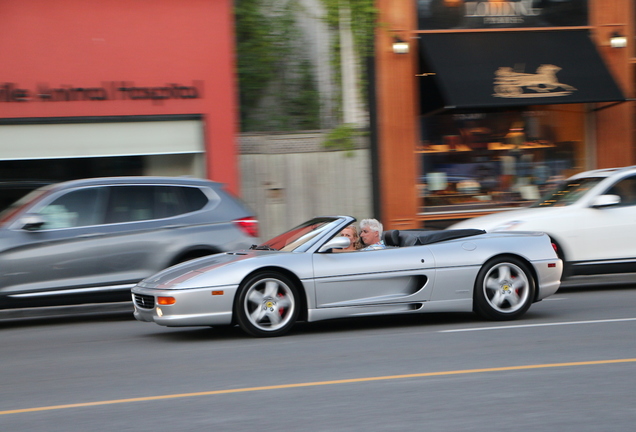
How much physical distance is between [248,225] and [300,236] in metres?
1.94

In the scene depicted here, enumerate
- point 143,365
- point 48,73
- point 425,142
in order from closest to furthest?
1. point 143,365
2. point 48,73
3. point 425,142

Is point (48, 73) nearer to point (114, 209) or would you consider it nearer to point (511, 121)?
point (114, 209)

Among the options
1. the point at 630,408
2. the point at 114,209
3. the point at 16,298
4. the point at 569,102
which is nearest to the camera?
the point at 630,408

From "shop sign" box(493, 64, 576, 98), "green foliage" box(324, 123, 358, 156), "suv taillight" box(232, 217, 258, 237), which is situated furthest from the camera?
"green foliage" box(324, 123, 358, 156)

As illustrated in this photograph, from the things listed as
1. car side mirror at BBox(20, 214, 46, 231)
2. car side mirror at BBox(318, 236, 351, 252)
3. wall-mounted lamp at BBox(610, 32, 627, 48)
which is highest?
wall-mounted lamp at BBox(610, 32, 627, 48)

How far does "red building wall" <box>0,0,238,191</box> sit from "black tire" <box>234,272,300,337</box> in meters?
7.28

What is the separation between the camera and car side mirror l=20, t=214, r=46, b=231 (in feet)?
29.2

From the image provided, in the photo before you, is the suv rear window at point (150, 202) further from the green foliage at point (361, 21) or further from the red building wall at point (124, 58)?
the green foliage at point (361, 21)

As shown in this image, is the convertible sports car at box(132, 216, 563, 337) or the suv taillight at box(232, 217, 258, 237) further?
the suv taillight at box(232, 217, 258, 237)

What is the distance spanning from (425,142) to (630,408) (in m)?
Result: 11.3

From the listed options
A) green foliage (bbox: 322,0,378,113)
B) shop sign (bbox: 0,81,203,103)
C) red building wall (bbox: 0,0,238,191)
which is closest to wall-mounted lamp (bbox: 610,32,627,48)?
green foliage (bbox: 322,0,378,113)

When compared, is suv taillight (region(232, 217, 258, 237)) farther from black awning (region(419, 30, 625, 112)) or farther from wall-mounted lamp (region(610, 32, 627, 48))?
wall-mounted lamp (region(610, 32, 627, 48))

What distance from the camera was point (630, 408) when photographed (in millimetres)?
4680

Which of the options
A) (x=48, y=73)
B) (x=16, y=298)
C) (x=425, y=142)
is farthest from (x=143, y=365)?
(x=425, y=142)
